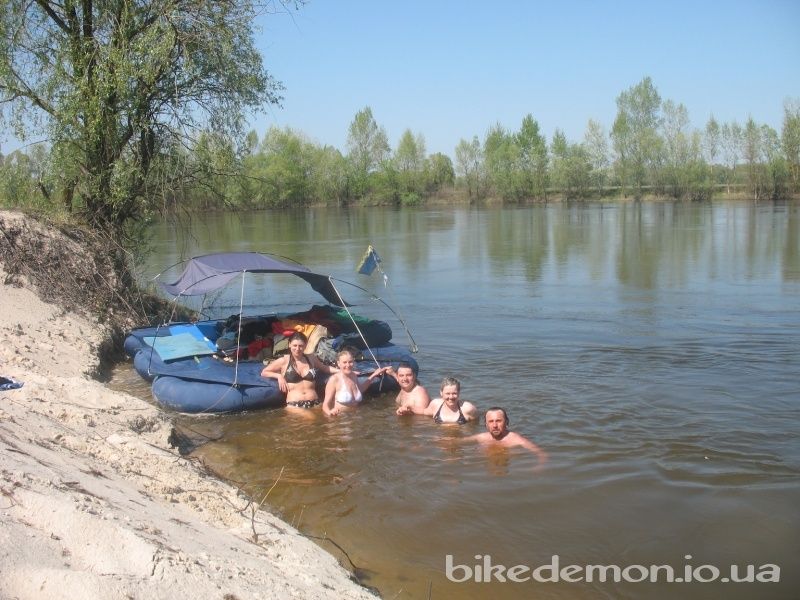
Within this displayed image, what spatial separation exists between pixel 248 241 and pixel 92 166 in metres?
22.5

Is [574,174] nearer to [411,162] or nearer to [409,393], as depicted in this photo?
[411,162]

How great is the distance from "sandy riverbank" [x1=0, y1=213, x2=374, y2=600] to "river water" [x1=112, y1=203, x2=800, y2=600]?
0.54 meters

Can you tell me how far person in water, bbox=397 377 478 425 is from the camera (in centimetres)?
921

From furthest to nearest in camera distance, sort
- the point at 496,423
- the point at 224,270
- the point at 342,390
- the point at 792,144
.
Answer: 1. the point at 792,144
2. the point at 224,270
3. the point at 342,390
4. the point at 496,423

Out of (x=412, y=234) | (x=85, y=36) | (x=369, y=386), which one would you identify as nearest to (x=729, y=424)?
(x=369, y=386)

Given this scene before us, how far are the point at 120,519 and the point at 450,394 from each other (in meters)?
5.28

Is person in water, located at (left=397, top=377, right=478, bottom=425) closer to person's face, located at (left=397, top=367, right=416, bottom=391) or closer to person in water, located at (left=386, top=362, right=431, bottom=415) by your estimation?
person in water, located at (left=386, top=362, right=431, bottom=415)

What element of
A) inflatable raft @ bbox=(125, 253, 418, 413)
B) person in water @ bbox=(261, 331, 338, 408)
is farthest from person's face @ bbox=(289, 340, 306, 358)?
inflatable raft @ bbox=(125, 253, 418, 413)

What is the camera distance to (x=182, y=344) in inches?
443

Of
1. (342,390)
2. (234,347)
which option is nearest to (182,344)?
(234,347)

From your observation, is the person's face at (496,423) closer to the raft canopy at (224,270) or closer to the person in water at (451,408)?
the person in water at (451,408)

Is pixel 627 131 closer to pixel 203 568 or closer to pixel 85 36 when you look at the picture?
pixel 85 36

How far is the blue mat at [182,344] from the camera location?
35.5 feet

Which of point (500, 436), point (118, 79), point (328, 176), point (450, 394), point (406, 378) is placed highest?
point (328, 176)
